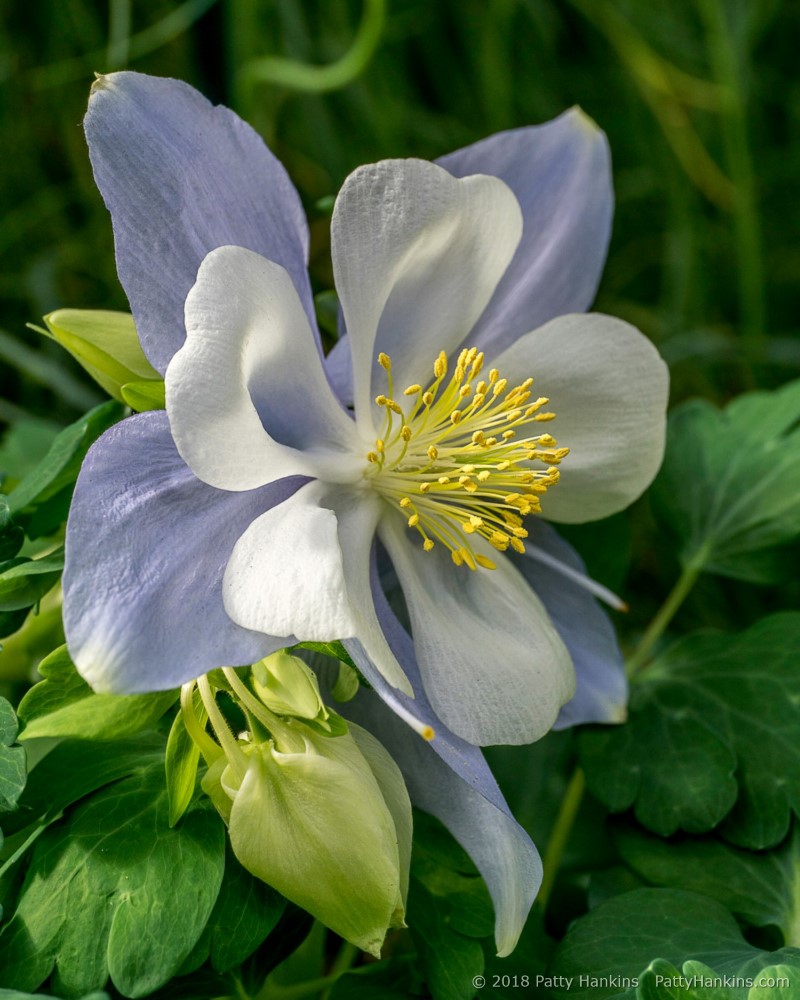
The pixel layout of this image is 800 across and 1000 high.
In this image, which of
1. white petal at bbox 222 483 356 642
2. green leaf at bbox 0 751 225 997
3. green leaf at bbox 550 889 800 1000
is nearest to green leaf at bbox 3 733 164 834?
green leaf at bbox 0 751 225 997

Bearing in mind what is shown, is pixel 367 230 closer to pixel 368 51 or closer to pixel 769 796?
pixel 769 796

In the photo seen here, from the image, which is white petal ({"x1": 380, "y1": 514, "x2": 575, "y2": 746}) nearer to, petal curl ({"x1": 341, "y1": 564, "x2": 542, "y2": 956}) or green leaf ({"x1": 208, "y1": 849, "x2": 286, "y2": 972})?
petal curl ({"x1": 341, "y1": 564, "x2": 542, "y2": 956})

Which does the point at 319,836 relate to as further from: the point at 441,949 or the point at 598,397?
the point at 598,397

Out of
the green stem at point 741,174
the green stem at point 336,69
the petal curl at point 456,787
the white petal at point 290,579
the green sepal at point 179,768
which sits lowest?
the green stem at point 741,174

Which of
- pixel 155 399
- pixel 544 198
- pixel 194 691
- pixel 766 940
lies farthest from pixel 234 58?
pixel 766 940

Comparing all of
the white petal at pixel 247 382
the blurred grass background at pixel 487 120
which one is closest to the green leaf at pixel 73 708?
the white petal at pixel 247 382

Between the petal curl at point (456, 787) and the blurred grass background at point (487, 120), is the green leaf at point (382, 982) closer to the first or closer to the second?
the petal curl at point (456, 787)
